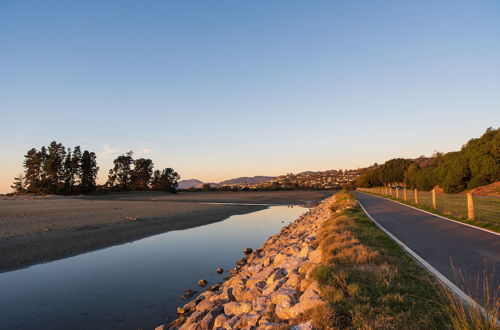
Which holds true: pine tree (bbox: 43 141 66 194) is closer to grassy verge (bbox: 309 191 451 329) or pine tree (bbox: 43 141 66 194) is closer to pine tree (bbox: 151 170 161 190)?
pine tree (bbox: 151 170 161 190)

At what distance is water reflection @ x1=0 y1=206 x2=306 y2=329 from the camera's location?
739 centimetres

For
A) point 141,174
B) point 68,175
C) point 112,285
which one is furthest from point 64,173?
point 112,285

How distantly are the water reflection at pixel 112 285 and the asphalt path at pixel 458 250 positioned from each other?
22.9ft

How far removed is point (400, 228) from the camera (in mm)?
13055

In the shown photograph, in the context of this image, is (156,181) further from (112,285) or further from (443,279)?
(443,279)

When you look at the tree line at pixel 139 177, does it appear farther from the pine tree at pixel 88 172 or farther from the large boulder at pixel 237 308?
the large boulder at pixel 237 308

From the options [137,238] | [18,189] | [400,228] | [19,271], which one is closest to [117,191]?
[18,189]

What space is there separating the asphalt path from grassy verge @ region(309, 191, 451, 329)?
0.70 meters

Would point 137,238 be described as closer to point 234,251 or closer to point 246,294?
point 234,251

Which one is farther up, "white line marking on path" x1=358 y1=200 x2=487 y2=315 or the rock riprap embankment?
"white line marking on path" x1=358 y1=200 x2=487 y2=315

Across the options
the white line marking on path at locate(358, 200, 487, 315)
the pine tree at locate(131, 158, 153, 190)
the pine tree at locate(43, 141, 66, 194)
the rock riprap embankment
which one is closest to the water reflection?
the rock riprap embankment

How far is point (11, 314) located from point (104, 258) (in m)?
5.78

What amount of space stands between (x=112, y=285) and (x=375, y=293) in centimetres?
889

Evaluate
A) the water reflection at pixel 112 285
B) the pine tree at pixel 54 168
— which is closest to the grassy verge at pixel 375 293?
the water reflection at pixel 112 285
